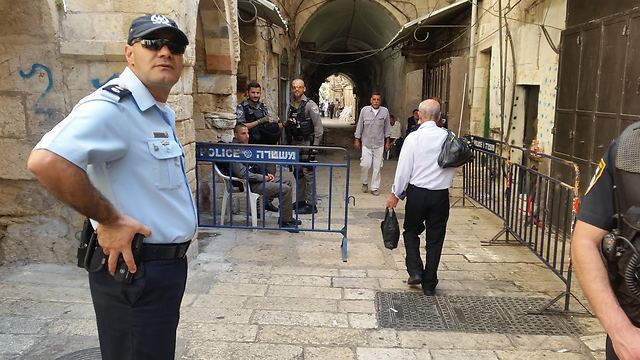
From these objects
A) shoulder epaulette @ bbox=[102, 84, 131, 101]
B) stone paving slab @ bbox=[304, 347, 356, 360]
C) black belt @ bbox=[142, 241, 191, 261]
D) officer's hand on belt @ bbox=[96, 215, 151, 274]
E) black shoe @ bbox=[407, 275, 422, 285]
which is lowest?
stone paving slab @ bbox=[304, 347, 356, 360]

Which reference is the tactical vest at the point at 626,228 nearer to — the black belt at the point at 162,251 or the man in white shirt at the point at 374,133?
the black belt at the point at 162,251

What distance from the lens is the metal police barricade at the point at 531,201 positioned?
13.6ft

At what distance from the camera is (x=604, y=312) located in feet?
5.49

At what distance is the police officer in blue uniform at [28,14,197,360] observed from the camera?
5.50ft

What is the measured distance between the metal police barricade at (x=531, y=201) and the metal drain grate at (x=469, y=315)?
0.66 feet

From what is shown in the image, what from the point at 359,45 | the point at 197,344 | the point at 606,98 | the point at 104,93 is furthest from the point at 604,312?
the point at 359,45

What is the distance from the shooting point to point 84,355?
308cm

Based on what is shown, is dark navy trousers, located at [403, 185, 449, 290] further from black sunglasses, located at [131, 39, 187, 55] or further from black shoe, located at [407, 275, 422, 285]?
black sunglasses, located at [131, 39, 187, 55]

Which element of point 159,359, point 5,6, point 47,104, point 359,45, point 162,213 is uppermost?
point 359,45

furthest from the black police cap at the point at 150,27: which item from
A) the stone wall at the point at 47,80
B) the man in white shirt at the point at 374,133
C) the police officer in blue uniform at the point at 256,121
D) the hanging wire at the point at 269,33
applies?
the hanging wire at the point at 269,33

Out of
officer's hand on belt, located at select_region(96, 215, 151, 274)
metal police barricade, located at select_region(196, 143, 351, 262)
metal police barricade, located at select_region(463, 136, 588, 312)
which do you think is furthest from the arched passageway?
officer's hand on belt, located at select_region(96, 215, 151, 274)

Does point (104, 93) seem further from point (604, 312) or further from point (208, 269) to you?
point (208, 269)

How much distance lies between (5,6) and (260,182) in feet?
10.5

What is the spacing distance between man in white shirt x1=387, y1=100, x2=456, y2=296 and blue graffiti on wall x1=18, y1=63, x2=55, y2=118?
3199 mm
